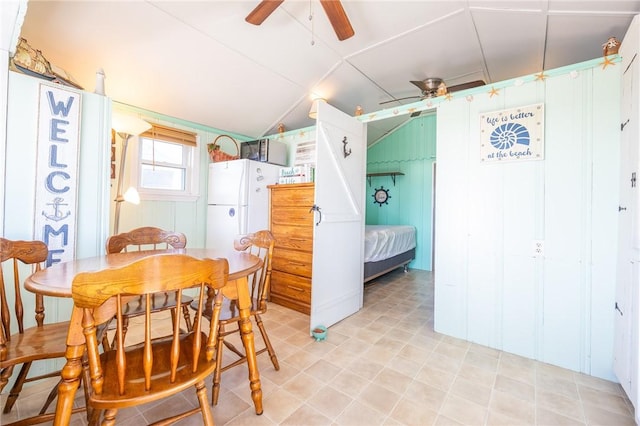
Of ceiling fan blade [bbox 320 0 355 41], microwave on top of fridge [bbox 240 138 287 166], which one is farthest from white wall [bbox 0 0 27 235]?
microwave on top of fridge [bbox 240 138 287 166]

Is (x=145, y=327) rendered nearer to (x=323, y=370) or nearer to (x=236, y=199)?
(x=323, y=370)

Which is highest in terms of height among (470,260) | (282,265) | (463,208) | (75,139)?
(75,139)

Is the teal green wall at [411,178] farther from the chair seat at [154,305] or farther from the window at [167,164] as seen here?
the chair seat at [154,305]

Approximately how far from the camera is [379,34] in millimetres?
2562

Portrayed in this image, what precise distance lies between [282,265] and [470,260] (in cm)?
195

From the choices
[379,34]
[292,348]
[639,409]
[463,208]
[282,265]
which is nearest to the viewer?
[639,409]

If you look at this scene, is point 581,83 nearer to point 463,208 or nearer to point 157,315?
point 463,208

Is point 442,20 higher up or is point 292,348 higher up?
point 442,20

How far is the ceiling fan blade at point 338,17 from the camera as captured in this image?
1696 mm

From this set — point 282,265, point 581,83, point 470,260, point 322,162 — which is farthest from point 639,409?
point 282,265

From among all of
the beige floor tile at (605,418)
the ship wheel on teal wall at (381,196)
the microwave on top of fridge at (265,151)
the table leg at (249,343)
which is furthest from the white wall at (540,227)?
the ship wheel on teal wall at (381,196)

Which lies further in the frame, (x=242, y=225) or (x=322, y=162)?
(x=242, y=225)

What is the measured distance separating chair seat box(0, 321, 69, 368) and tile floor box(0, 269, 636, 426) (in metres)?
0.49

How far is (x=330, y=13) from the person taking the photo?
1782 millimetres
